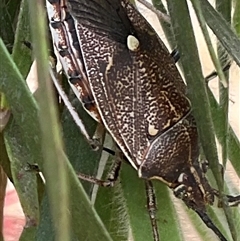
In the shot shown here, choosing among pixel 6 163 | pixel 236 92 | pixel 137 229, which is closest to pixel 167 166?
pixel 137 229

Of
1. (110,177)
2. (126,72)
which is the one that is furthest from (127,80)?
(110,177)

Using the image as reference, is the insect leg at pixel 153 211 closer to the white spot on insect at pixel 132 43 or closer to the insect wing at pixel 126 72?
the insect wing at pixel 126 72

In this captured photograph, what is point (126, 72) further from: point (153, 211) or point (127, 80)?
point (153, 211)

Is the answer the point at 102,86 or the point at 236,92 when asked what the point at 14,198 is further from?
the point at 102,86

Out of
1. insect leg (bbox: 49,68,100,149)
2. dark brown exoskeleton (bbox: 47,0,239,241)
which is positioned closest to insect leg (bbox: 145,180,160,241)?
dark brown exoskeleton (bbox: 47,0,239,241)

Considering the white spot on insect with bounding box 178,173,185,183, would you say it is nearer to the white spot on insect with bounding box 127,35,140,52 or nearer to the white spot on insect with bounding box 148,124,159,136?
the white spot on insect with bounding box 148,124,159,136

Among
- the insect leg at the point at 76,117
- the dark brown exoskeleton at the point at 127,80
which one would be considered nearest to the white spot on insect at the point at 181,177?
the dark brown exoskeleton at the point at 127,80
